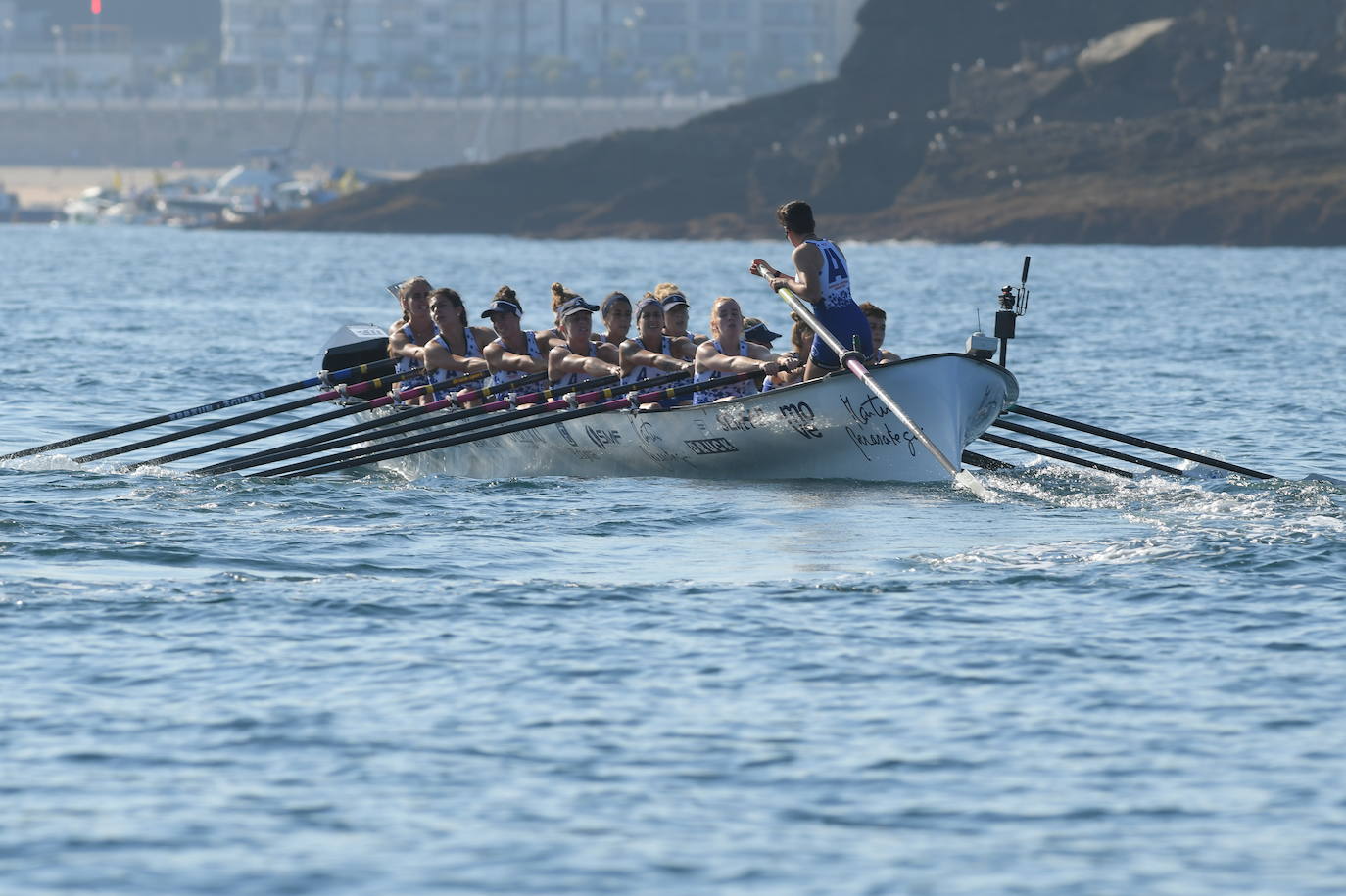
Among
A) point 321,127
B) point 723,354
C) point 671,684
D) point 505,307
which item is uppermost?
point 321,127

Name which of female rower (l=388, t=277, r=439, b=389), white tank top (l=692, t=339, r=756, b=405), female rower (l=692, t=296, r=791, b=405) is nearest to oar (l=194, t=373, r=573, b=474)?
female rower (l=388, t=277, r=439, b=389)

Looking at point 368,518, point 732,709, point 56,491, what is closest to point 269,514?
point 368,518

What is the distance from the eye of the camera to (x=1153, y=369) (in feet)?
102

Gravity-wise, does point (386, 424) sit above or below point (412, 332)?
below

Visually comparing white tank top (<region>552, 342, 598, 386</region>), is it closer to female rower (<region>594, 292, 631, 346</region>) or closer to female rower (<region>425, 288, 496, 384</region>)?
female rower (<region>594, 292, 631, 346</region>)

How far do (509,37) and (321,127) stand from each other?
28.1 meters

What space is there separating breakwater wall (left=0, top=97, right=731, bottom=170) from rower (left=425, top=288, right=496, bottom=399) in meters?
140

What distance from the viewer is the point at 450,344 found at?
1853 cm

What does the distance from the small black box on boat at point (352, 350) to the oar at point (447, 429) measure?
2362 mm

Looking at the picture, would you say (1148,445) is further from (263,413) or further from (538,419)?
(263,413)

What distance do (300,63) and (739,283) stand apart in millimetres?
129518

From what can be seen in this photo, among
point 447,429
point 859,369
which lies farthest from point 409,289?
point 859,369

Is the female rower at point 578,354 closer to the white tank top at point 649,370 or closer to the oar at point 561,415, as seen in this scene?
the white tank top at point 649,370

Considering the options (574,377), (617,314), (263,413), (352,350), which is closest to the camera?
(617,314)
